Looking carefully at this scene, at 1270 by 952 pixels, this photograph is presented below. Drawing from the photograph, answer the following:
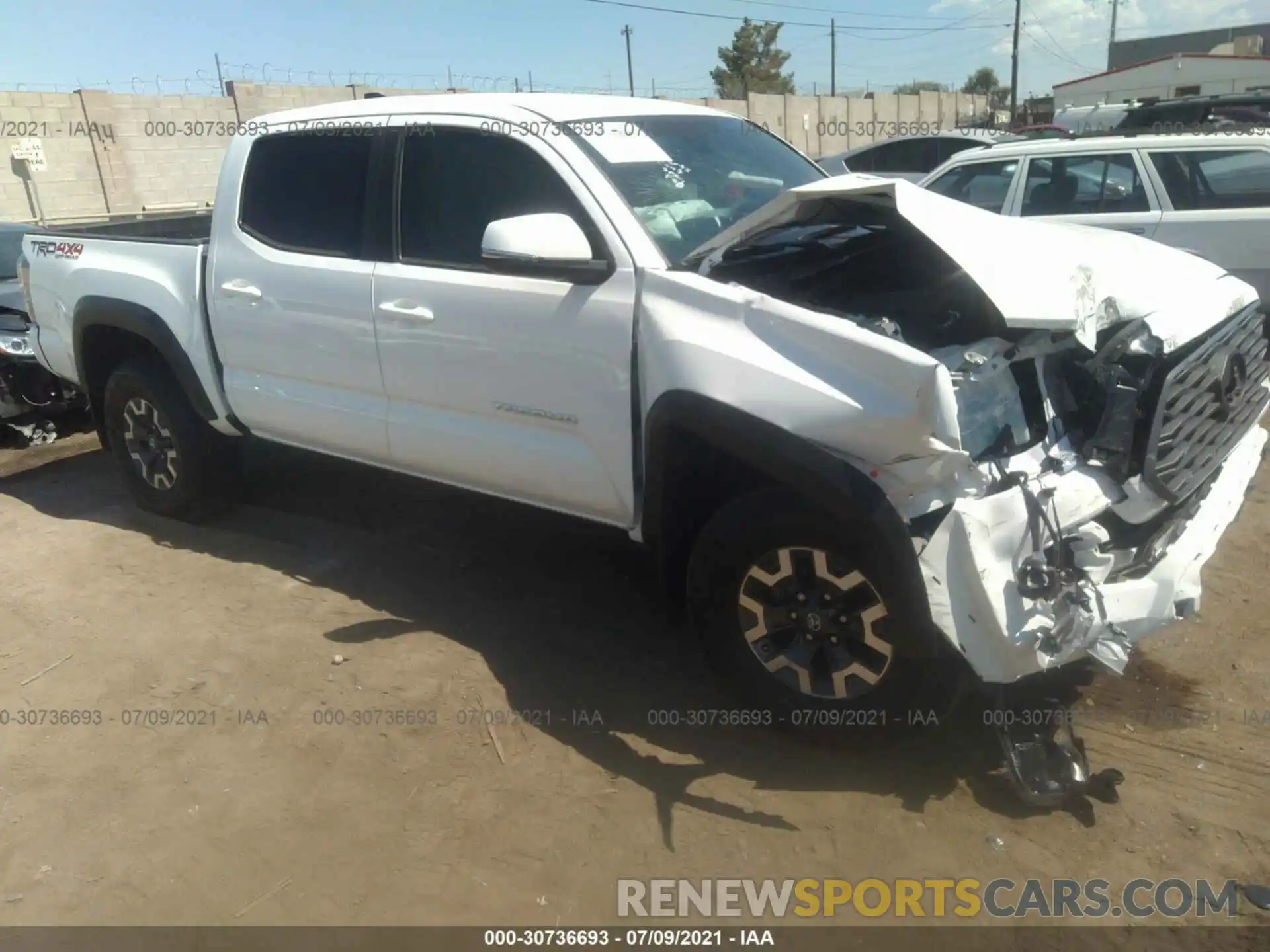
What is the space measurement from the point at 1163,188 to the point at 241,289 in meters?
6.31

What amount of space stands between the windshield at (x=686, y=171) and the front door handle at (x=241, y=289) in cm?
171

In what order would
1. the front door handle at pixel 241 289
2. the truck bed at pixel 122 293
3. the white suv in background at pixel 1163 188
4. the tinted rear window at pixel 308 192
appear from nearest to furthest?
the tinted rear window at pixel 308 192 < the front door handle at pixel 241 289 < the truck bed at pixel 122 293 < the white suv in background at pixel 1163 188

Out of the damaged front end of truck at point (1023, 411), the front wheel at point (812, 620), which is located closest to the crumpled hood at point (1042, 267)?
the damaged front end of truck at point (1023, 411)

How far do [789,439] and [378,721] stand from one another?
5.89 feet

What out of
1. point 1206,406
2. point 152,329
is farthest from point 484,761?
point 152,329

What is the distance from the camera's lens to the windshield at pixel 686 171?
11.4 feet

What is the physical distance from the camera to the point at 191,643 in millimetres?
4141

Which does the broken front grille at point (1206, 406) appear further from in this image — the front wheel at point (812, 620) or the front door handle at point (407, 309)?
the front door handle at point (407, 309)

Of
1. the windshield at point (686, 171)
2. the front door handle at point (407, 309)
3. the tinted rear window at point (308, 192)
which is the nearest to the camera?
the windshield at point (686, 171)

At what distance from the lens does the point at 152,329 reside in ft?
16.0

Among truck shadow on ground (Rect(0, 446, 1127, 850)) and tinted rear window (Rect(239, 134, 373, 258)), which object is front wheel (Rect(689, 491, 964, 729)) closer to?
truck shadow on ground (Rect(0, 446, 1127, 850))

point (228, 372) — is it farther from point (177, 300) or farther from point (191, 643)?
point (191, 643)

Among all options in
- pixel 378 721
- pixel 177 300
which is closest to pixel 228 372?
pixel 177 300

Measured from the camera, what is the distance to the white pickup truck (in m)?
2.72
